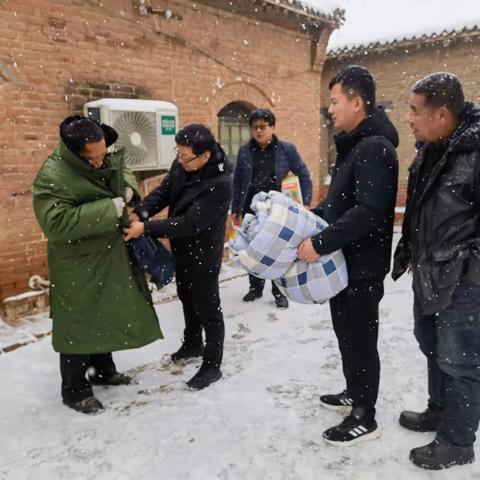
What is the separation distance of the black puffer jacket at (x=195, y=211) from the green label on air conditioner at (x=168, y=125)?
2408mm

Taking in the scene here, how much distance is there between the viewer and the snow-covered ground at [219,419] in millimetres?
2461

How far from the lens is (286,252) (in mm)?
2334

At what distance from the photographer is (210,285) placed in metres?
3.28

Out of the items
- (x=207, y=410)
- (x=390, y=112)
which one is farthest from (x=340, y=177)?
(x=390, y=112)

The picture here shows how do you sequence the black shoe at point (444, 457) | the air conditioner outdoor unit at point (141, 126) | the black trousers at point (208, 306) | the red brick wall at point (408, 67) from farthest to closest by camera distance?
the red brick wall at point (408, 67) < the air conditioner outdoor unit at point (141, 126) < the black trousers at point (208, 306) < the black shoe at point (444, 457)

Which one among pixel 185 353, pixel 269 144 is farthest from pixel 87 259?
pixel 269 144

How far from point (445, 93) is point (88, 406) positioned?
2.81 meters

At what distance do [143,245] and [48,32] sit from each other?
322 centimetres

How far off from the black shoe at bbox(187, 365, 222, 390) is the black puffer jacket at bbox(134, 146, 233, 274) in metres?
0.74

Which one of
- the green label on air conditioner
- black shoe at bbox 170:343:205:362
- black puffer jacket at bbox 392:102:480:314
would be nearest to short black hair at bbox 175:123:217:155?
black puffer jacket at bbox 392:102:480:314

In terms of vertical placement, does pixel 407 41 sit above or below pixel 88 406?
above

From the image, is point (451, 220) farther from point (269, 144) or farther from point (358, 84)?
point (269, 144)

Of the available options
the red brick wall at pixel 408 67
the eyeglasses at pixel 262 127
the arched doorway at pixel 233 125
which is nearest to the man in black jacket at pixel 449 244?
the eyeglasses at pixel 262 127

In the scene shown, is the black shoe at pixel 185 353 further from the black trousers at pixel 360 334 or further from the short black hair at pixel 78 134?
the short black hair at pixel 78 134
